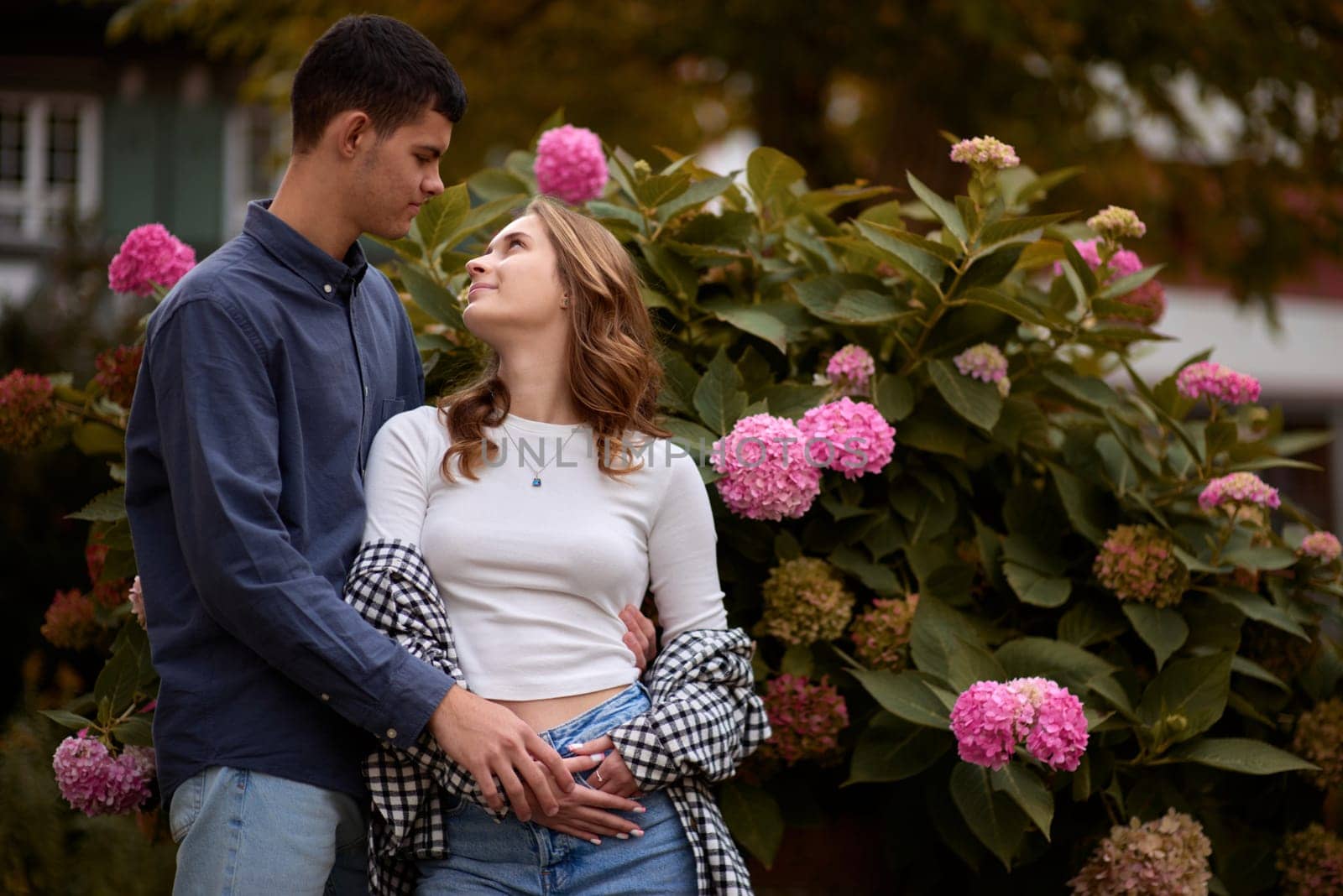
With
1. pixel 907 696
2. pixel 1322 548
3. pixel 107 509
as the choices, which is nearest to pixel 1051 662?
pixel 907 696

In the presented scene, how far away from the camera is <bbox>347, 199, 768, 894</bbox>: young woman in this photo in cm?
214

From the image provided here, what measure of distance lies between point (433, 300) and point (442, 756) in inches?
47.0

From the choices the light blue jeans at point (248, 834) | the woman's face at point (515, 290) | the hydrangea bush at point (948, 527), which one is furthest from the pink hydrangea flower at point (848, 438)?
the light blue jeans at point (248, 834)

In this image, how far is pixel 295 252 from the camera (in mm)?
2252

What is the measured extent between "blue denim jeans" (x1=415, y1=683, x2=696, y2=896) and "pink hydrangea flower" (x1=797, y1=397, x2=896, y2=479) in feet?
2.61

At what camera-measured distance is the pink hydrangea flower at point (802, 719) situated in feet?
9.07

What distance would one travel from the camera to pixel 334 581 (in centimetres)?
217

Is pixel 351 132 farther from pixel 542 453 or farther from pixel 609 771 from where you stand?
pixel 609 771

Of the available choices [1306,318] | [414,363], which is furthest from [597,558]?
[1306,318]

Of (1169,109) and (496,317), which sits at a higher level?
(1169,109)

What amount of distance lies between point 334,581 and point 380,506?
0.15m

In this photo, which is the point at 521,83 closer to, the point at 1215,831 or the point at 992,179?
the point at 992,179

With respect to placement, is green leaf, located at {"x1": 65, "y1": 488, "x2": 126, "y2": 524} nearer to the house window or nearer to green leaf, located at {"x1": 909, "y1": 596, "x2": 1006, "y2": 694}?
green leaf, located at {"x1": 909, "y1": 596, "x2": 1006, "y2": 694}

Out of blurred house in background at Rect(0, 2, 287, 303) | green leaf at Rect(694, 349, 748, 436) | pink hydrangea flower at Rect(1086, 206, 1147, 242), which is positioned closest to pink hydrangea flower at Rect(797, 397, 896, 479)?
green leaf at Rect(694, 349, 748, 436)
